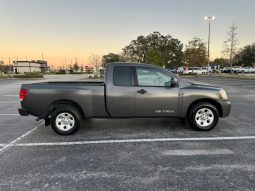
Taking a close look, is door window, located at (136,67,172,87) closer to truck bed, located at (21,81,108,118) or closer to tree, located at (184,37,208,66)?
truck bed, located at (21,81,108,118)

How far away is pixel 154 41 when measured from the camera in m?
63.8

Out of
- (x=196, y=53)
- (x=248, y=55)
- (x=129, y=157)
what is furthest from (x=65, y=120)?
(x=248, y=55)

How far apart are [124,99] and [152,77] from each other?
3.01 feet

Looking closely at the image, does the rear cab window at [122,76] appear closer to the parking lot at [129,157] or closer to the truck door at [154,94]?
the truck door at [154,94]

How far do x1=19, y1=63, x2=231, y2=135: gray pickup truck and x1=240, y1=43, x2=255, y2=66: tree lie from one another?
76540 millimetres

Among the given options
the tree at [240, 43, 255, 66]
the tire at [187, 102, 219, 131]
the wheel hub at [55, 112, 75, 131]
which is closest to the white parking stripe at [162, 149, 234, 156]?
the tire at [187, 102, 219, 131]

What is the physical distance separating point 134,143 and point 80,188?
6.82 ft

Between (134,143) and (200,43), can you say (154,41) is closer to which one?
(200,43)

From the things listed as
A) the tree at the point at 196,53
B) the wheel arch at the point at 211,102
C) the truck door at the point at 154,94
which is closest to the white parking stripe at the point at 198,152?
the truck door at the point at 154,94

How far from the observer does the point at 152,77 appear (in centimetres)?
604

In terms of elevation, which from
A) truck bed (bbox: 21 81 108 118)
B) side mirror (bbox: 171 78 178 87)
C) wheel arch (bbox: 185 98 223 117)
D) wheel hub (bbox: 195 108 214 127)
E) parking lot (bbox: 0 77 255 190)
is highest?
side mirror (bbox: 171 78 178 87)

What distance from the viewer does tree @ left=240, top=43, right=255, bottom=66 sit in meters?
73.8

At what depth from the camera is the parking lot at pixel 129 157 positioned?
3477 mm

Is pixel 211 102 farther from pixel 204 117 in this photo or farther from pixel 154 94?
pixel 154 94
